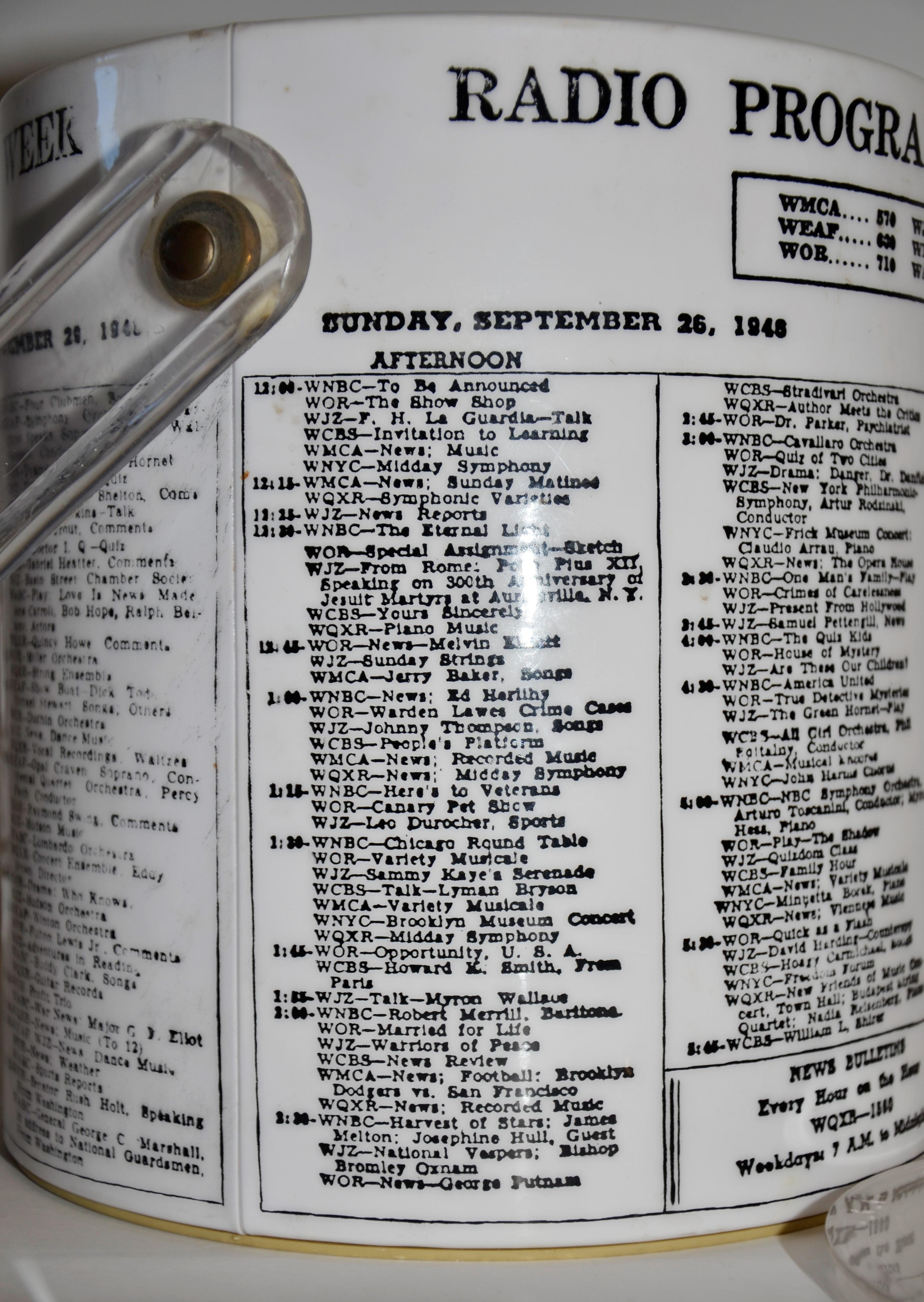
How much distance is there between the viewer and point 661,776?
52 cm

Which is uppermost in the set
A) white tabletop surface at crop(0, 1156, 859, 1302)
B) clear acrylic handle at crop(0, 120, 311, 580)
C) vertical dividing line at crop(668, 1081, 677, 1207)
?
clear acrylic handle at crop(0, 120, 311, 580)

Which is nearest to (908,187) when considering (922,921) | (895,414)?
(895,414)

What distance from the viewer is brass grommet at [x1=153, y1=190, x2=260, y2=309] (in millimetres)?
497

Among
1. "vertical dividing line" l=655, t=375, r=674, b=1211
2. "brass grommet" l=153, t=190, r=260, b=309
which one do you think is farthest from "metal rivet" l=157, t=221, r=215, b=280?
"vertical dividing line" l=655, t=375, r=674, b=1211

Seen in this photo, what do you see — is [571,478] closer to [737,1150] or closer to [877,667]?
[877,667]

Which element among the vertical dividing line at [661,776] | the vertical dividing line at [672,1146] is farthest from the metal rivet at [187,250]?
the vertical dividing line at [672,1146]

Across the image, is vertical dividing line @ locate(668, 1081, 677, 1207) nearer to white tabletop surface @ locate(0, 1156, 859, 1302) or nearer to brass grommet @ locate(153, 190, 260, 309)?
white tabletop surface @ locate(0, 1156, 859, 1302)

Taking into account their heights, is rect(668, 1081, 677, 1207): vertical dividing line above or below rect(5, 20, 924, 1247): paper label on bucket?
below

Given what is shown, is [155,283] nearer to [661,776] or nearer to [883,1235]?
[661,776]

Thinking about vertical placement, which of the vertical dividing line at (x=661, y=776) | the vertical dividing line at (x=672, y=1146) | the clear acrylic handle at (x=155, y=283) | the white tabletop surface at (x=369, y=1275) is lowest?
the white tabletop surface at (x=369, y=1275)

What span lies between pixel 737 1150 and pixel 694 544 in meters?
0.25

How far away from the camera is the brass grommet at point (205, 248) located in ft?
1.63

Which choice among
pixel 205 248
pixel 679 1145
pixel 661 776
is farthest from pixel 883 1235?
pixel 205 248

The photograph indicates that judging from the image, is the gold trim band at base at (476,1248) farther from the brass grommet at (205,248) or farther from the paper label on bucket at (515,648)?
the brass grommet at (205,248)
